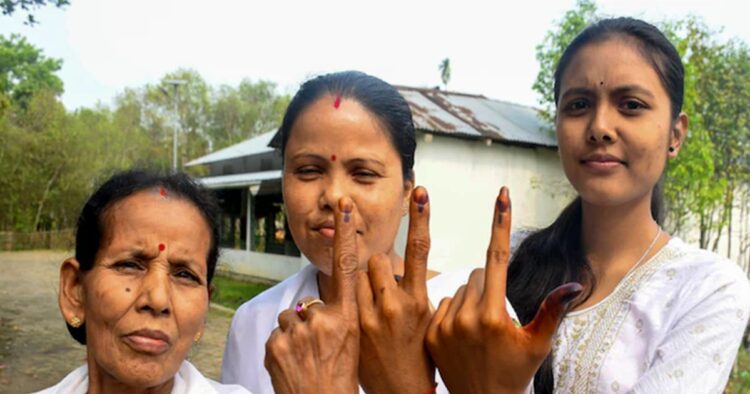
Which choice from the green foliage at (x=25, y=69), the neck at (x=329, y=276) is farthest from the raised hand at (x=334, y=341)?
the green foliage at (x=25, y=69)

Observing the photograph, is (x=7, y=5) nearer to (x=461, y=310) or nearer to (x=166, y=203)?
(x=166, y=203)

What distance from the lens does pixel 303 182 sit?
1574 mm

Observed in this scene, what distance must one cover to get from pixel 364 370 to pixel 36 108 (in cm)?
3219

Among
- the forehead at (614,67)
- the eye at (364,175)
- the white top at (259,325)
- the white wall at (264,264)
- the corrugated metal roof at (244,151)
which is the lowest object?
the white wall at (264,264)

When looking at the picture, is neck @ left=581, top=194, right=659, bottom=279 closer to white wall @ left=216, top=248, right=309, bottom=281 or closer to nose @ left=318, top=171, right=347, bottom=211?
nose @ left=318, top=171, right=347, bottom=211

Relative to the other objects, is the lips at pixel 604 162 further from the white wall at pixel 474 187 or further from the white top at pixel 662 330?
the white wall at pixel 474 187

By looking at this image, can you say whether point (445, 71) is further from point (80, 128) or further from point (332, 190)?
point (332, 190)

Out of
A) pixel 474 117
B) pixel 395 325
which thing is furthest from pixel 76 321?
pixel 474 117

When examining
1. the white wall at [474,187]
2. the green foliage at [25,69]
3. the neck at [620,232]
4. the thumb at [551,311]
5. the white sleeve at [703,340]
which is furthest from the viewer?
the green foliage at [25,69]

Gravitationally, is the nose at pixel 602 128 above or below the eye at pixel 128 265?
above

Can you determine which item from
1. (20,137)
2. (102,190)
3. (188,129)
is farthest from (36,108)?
(102,190)

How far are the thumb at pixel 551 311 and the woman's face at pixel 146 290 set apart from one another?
3.23 ft

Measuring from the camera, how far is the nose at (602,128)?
1682mm

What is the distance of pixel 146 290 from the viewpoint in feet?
5.20
